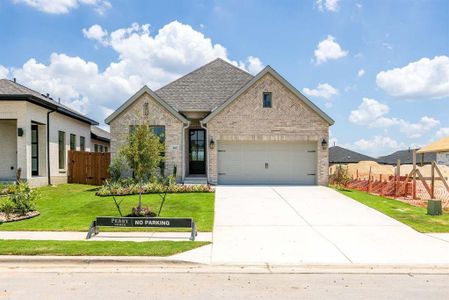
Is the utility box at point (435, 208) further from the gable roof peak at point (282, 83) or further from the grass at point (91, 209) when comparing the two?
the gable roof peak at point (282, 83)

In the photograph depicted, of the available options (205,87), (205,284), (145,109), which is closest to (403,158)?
(205,87)

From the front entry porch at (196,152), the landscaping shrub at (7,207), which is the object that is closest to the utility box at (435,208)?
the front entry porch at (196,152)

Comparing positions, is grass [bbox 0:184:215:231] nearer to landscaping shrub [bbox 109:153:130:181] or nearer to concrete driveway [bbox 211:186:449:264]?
concrete driveway [bbox 211:186:449:264]

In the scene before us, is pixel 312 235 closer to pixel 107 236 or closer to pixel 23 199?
pixel 107 236

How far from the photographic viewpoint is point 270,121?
66.9 feet

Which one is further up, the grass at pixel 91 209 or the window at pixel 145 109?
the window at pixel 145 109

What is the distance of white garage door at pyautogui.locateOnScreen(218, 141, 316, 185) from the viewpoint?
2061 cm

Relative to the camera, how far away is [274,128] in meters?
20.4

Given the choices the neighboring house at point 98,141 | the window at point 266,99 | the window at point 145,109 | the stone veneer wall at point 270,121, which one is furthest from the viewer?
the neighboring house at point 98,141

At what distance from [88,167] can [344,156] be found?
4110 cm

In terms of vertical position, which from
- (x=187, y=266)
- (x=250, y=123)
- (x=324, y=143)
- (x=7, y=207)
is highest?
(x=250, y=123)

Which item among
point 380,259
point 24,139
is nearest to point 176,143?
point 24,139

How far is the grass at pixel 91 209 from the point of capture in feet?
36.0

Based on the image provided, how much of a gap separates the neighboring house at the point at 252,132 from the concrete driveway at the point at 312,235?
15.2 ft
